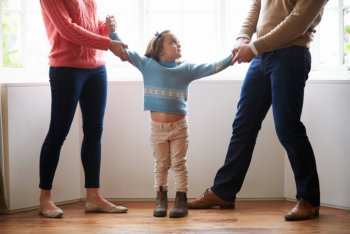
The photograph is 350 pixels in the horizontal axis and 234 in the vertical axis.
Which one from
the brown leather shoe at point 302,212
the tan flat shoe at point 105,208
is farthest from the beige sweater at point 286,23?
the tan flat shoe at point 105,208

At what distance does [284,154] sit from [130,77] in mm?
1176

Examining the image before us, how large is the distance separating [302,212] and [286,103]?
606 millimetres

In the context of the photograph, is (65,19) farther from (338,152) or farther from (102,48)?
(338,152)

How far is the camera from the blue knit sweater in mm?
2623

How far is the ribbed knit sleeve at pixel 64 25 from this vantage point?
97.9 inches

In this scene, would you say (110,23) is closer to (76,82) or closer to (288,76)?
(76,82)

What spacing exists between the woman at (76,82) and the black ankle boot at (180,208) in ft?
1.07

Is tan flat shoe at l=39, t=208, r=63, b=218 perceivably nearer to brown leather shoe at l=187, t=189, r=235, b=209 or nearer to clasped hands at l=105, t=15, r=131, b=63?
brown leather shoe at l=187, t=189, r=235, b=209

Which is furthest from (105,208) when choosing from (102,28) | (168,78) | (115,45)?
(102,28)

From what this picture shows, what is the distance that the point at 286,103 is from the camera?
2.48 meters

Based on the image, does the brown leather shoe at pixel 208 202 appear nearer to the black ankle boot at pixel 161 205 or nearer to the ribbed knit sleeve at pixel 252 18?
the black ankle boot at pixel 161 205

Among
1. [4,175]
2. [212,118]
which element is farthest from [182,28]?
[4,175]

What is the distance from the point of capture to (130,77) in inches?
127

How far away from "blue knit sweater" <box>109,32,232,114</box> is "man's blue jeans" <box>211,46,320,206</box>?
220mm
